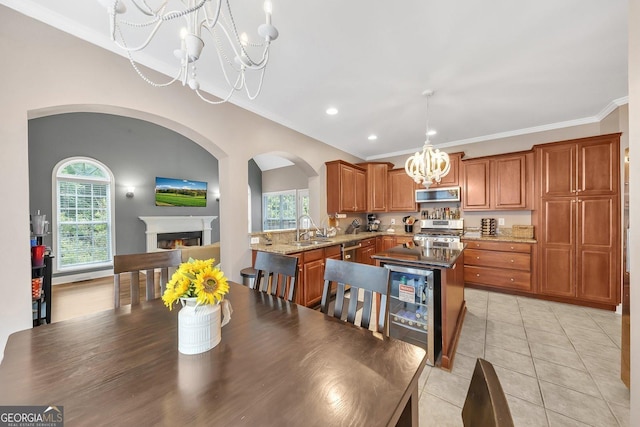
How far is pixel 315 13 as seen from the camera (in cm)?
169

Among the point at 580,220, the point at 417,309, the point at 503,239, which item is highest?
the point at 580,220

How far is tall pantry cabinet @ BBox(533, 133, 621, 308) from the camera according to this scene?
3094mm

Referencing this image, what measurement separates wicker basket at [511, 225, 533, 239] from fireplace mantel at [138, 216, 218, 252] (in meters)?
7.15

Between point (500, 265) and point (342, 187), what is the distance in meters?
2.85

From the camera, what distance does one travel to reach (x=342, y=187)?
448 centimetres

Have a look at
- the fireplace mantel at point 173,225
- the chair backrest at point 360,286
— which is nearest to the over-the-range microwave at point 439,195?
the chair backrest at point 360,286

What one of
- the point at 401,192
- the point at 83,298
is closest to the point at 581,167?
the point at 401,192

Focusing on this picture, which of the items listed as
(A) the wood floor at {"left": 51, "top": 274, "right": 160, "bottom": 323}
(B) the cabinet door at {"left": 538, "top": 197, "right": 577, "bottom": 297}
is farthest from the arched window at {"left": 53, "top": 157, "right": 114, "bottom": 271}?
(B) the cabinet door at {"left": 538, "top": 197, "right": 577, "bottom": 297}

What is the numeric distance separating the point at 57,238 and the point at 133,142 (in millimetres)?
Answer: 2538

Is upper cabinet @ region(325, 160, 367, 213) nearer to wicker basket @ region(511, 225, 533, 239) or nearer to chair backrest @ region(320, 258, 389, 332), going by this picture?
wicker basket @ region(511, 225, 533, 239)

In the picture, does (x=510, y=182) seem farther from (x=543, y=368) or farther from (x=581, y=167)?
(x=543, y=368)

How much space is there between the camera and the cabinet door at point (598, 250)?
121 inches

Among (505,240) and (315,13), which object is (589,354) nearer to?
(505,240)

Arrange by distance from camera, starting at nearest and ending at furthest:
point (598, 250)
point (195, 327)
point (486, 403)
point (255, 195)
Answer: point (486, 403)
point (195, 327)
point (598, 250)
point (255, 195)
